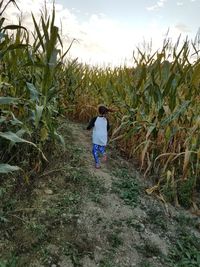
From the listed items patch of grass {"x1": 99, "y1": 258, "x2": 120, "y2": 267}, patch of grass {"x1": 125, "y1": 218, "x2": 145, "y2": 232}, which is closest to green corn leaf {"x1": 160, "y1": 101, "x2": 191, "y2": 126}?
patch of grass {"x1": 125, "y1": 218, "x2": 145, "y2": 232}

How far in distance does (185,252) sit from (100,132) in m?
1.72

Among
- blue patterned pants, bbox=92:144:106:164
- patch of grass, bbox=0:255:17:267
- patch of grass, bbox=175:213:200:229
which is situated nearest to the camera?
patch of grass, bbox=0:255:17:267

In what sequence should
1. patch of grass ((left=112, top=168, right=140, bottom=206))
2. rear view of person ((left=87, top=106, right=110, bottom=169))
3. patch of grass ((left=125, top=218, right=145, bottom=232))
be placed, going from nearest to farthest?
1. patch of grass ((left=125, top=218, right=145, bottom=232))
2. patch of grass ((left=112, top=168, right=140, bottom=206))
3. rear view of person ((left=87, top=106, right=110, bottom=169))

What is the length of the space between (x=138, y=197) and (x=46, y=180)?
2.97ft

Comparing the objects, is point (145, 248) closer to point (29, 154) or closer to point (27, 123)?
point (29, 154)

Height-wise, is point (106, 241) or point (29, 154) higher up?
point (29, 154)

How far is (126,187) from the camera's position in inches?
145

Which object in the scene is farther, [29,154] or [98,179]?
[98,179]

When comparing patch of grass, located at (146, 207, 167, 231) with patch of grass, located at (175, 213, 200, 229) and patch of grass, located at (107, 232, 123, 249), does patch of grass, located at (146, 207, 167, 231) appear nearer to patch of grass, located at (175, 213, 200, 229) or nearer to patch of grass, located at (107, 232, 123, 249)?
patch of grass, located at (175, 213, 200, 229)

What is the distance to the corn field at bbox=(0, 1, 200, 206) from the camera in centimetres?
317

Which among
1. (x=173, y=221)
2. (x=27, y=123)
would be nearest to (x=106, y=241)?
(x=173, y=221)

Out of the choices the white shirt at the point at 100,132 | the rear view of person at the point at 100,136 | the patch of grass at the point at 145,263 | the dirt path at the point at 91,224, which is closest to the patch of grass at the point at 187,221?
the dirt path at the point at 91,224

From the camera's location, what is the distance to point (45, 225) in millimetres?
2842

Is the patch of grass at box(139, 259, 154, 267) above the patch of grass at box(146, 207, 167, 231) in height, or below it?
below
